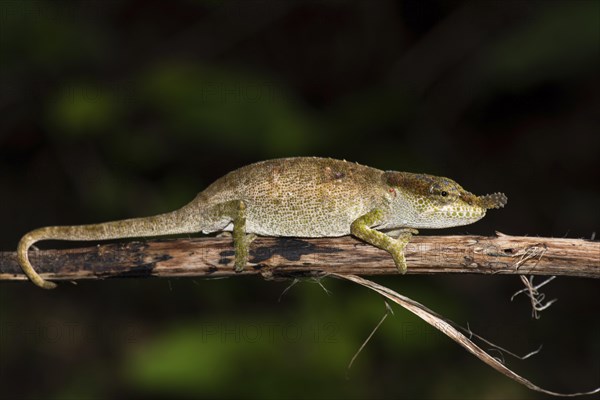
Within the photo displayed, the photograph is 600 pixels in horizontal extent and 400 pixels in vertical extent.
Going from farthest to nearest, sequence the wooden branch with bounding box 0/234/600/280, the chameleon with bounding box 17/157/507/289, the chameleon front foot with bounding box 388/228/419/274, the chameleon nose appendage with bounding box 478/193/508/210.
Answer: the chameleon with bounding box 17/157/507/289, the chameleon nose appendage with bounding box 478/193/508/210, the chameleon front foot with bounding box 388/228/419/274, the wooden branch with bounding box 0/234/600/280

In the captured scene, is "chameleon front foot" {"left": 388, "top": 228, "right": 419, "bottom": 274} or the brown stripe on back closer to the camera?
"chameleon front foot" {"left": 388, "top": 228, "right": 419, "bottom": 274}

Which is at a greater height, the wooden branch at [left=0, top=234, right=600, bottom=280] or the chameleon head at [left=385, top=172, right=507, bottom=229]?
the chameleon head at [left=385, top=172, right=507, bottom=229]

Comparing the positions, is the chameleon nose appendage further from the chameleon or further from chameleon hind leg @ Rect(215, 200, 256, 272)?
chameleon hind leg @ Rect(215, 200, 256, 272)

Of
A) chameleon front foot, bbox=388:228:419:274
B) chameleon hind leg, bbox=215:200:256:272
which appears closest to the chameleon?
chameleon hind leg, bbox=215:200:256:272

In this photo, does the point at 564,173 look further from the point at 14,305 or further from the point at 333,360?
Answer: the point at 14,305

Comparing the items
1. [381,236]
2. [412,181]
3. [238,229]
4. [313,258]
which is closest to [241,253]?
[238,229]

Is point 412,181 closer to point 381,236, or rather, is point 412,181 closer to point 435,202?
point 435,202

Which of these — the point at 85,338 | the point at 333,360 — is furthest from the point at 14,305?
the point at 333,360
